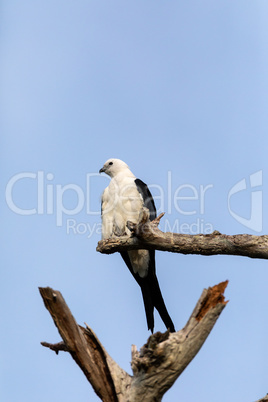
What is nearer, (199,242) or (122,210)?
(199,242)

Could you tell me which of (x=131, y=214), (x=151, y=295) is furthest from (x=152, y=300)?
(x=131, y=214)

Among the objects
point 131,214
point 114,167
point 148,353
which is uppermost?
point 114,167

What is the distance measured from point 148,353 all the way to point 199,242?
1333mm

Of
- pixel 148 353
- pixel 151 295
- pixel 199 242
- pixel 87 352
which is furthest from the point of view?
pixel 151 295

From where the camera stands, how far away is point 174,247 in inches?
165

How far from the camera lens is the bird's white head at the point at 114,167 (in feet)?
20.5

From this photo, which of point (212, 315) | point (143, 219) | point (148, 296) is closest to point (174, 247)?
point (143, 219)

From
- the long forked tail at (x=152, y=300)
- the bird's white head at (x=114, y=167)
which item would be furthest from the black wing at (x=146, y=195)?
the long forked tail at (x=152, y=300)

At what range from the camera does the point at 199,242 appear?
4152 millimetres

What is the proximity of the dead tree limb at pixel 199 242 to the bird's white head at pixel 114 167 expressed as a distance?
2.09 metres

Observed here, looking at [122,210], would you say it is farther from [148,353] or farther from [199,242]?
[148,353]

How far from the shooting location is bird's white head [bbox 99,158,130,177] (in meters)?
6.26

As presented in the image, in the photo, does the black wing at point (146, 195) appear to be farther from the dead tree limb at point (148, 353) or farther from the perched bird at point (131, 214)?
the dead tree limb at point (148, 353)

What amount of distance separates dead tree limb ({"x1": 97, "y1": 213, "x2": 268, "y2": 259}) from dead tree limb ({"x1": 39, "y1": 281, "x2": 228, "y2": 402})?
1080 mm
